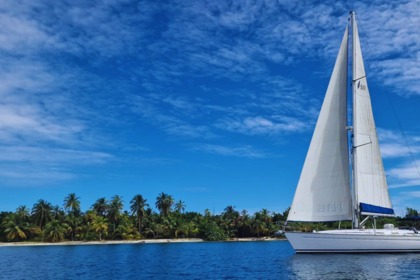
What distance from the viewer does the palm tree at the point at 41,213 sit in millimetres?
91744

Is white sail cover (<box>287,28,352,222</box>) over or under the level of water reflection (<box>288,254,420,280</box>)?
over

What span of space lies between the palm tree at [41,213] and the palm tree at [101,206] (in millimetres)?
10020

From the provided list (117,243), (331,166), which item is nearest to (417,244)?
(331,166)

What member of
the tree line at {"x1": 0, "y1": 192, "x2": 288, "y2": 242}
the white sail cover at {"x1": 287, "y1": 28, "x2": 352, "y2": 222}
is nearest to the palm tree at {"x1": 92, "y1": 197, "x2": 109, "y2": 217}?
the tree line at {"x1": 0, "y1": 192, "x2": 288, "y2": 242}

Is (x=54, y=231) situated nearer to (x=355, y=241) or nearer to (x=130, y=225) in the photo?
(x=130, y=225)

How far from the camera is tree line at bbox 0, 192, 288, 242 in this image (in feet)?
289

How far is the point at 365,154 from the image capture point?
37.4 meters

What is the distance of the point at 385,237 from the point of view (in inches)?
1357

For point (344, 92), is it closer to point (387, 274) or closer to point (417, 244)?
point (417, 244)

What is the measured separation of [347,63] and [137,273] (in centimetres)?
2588

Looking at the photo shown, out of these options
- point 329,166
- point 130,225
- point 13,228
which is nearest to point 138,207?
point 130,225

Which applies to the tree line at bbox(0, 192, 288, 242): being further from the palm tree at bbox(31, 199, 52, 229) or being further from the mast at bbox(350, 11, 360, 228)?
the mast at bbox(350, 11, 360, 228)

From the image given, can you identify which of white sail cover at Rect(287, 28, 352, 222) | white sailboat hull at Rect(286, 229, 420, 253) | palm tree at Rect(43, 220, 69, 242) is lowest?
white sailboat hull at Rect(286, 229, 420, 253)

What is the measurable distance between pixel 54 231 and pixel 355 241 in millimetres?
68087
